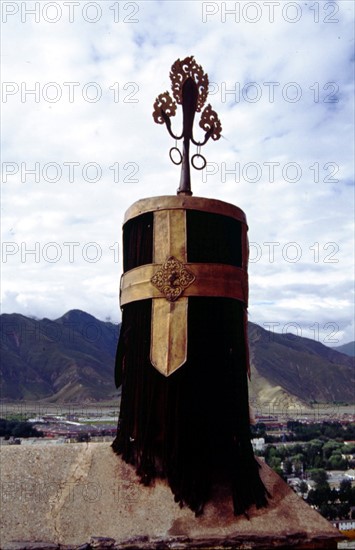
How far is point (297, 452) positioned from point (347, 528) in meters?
24.1

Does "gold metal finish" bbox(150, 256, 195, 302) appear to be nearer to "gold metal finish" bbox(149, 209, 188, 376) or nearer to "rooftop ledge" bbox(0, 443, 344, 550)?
"gold metal finish" bbox(149, 209, 188, 376)

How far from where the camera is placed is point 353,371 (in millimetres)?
128500

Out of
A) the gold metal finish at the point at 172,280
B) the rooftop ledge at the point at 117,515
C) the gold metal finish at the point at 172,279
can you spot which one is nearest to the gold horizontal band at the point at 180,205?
the gold metal finish at the point at 172,280

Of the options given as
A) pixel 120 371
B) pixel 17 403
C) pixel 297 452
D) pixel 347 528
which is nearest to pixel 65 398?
pixel 17 403

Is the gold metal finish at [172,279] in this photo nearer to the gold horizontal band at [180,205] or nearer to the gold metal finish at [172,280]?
the gold metal finish at [172,280]

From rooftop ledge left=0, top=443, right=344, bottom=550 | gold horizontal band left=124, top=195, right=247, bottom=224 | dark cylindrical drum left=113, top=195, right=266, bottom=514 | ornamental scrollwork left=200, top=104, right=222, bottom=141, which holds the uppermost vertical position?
ornamental scrollwork left=200, top=104, right=222, bottom=141

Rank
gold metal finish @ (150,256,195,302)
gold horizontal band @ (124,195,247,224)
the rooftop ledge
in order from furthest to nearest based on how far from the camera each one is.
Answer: gold horizontal band @ (124,195,247,224) < gold metal finish @ (150,256,195,302) < the rooftop ledge

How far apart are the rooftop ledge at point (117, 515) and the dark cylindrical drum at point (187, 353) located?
11 cm

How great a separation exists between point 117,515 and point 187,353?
1.13 m

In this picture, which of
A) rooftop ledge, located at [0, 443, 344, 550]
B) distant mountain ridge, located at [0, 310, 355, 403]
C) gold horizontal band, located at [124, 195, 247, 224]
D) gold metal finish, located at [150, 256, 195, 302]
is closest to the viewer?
rooftop ledge, located at [0, 443, 344, 550]

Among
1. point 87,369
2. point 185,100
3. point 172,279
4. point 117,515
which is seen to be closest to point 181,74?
point 185,100

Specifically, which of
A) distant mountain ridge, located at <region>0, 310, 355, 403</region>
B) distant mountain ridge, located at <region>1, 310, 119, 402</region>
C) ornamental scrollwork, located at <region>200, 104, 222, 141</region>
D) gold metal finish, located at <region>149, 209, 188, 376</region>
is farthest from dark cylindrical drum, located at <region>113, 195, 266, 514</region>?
distant mountain ridge, located at <region>0, 310, 355, 403</region>

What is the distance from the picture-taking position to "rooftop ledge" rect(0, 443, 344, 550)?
3.61 meters

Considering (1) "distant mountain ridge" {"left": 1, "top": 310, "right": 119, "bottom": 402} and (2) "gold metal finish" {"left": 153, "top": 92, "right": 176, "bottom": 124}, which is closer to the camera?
(2) "gold metal finish" {"left": 153, "top": 92, "right": 176, "bottom": 124}
